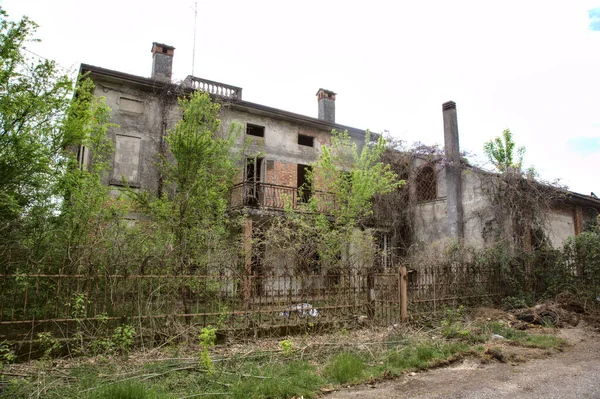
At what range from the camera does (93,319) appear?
621cm

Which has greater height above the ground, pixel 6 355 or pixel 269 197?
pixel 269 197

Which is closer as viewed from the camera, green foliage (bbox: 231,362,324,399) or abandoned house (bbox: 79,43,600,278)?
green foliage (bbox: 231,362,324,399)

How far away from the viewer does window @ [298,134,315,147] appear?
1875 centimetres

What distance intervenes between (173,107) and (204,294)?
1048cm

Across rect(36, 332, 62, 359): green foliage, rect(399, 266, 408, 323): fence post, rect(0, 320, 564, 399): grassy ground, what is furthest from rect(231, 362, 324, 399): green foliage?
rect(399, 266, 408, 323): fence post

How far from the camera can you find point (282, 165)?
17.7 meters

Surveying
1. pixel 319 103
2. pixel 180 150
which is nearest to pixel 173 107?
pixel 180 150

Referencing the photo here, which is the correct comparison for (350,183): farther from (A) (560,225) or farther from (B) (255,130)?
(A) (560,225)

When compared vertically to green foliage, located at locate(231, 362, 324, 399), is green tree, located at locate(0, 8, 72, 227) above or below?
above

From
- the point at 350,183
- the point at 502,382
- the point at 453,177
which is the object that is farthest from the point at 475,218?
the point at 502,382

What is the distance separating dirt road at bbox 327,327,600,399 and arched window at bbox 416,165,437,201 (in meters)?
11.6

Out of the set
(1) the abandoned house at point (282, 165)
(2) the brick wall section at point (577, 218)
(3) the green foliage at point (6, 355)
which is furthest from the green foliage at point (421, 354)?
(2) the brick wall section at point (577, 218)

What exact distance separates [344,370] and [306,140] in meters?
14.3

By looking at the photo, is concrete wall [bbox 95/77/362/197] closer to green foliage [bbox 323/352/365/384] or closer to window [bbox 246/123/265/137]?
window [bbox 246/123/265/137]
